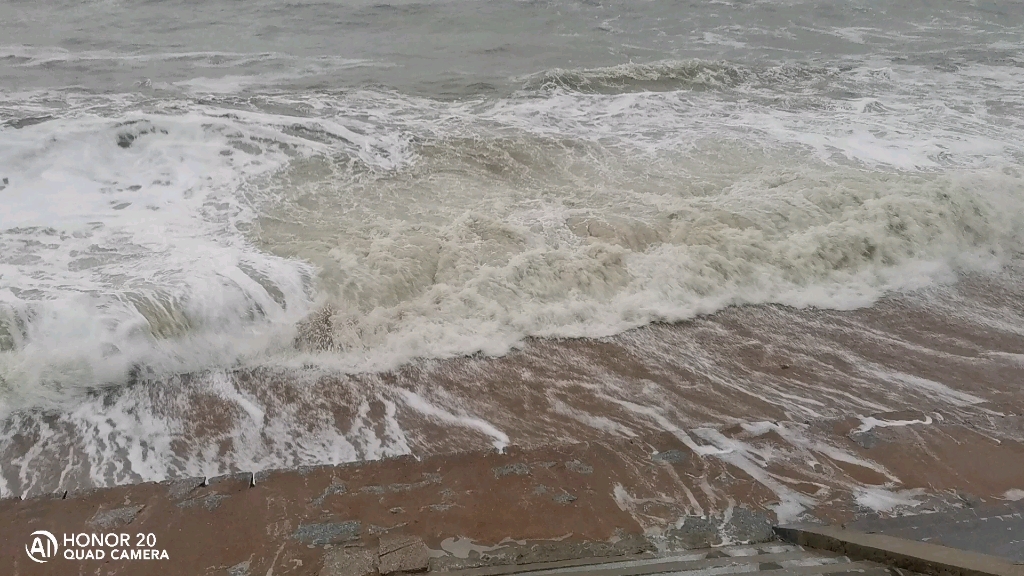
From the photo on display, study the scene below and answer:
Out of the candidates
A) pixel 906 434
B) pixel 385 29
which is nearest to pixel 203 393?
pixel 906 434

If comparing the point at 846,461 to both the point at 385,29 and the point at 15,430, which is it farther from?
the point at 385,29

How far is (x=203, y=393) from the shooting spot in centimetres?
461

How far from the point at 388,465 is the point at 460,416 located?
2.36 ft

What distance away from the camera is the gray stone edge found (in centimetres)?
250

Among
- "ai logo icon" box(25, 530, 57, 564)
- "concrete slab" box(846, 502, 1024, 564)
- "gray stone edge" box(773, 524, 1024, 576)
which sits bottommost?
"ai logo icon" box(25, 530, 57, 564)

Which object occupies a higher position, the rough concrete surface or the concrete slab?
the concrete slab

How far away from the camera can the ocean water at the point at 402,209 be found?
4566 mm

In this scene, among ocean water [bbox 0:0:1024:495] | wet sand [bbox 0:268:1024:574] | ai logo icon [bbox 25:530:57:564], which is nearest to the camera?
ai logo icon [bbox 25:530:57:564]

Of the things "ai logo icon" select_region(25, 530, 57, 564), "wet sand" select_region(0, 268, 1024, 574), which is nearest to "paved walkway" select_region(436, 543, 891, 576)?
"wet sand" select_region(0, 268, 1024, 574)

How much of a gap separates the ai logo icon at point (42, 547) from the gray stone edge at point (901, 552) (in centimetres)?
352

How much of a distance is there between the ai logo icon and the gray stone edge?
139 inches

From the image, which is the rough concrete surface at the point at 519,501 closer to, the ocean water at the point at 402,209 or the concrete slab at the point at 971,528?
the concrete slab at the point at 971,528

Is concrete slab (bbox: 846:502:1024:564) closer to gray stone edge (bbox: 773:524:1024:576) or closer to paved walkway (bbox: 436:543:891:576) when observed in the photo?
gray stone edge (bbox: 773:524:1024:576)

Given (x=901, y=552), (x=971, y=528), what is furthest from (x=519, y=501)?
(x=971, y=528)
